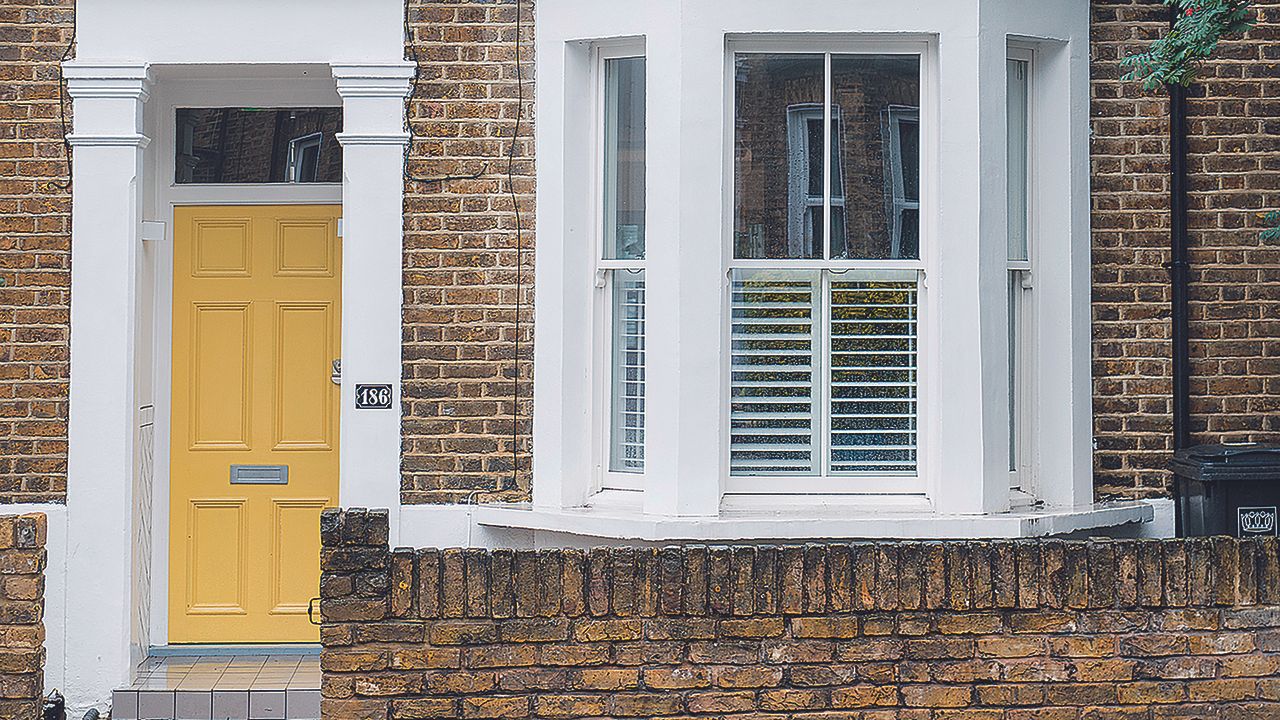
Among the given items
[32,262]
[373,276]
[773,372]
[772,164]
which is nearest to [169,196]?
[32,262]

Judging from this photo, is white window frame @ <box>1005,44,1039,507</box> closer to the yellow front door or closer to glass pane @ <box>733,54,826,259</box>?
glass pane @ <box>733,54,826,259</box>

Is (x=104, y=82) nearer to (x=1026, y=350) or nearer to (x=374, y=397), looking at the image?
(x=374, y=397)

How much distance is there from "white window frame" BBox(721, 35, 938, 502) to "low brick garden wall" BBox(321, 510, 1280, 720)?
1.89 metres

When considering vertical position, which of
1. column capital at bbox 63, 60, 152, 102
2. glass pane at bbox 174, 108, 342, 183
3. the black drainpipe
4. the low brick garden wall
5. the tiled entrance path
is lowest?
the tiled entrance path

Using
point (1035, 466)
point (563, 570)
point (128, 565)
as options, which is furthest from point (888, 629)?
point (128, 565)

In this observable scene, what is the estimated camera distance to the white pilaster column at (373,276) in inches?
276

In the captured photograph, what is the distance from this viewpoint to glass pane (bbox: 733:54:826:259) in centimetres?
677

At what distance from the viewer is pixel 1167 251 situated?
7.14 m

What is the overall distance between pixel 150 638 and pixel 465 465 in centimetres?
209

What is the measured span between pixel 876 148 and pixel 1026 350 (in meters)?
1.25

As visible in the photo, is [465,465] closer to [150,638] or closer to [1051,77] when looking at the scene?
[150,638]

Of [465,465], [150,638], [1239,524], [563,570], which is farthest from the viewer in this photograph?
[150,638]

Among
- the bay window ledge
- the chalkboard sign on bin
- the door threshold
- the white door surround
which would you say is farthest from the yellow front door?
the chalkboard sign on bin

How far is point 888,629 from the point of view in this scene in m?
4.85
